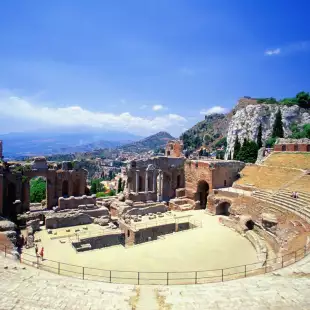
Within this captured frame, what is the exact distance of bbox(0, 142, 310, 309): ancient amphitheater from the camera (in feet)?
36.3

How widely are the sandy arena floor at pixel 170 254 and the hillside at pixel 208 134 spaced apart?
107677 mm

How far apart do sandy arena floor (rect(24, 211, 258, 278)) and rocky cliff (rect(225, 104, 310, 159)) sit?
179ft

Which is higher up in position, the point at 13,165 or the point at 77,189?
the point at 13,165

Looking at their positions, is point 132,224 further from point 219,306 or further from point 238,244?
point 219,306

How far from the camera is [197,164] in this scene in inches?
1478

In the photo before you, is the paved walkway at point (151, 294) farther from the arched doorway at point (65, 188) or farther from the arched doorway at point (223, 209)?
the arched doorway at point (65, 188)

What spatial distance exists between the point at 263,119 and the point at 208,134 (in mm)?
71098

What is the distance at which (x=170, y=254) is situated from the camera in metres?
20.6

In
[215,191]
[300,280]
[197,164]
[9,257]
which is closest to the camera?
[300,280]

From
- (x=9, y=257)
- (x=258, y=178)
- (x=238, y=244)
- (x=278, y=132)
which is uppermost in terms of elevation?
(x=278, y=132)

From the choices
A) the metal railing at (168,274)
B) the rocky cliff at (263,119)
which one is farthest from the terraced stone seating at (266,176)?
the rocky cliff at (263,119)

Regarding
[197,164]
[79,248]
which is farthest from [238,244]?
[197,164]

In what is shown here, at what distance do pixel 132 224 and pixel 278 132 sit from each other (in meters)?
A: 46.5

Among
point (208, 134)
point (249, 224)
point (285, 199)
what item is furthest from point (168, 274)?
point (208, 134)
